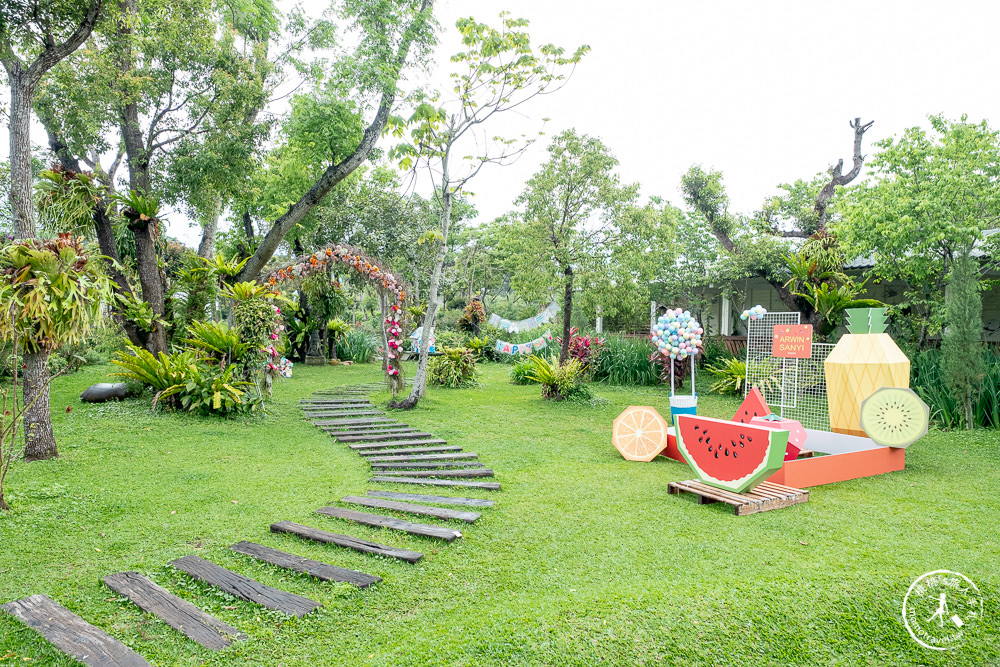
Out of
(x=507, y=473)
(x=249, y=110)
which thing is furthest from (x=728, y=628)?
(x=249, y=110)

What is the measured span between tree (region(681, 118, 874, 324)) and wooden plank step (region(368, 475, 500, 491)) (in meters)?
10.1

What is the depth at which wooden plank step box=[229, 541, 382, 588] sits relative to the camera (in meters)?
3.31

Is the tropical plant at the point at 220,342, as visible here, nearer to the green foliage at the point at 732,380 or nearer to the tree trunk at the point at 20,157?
the tree trunk at the point at 20,157

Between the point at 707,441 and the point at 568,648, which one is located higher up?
the point at 707,441

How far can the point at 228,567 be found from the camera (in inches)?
138

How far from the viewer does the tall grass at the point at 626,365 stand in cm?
1338

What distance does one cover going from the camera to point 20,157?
18.9 ft

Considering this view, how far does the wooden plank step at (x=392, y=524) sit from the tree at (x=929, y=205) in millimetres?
8003

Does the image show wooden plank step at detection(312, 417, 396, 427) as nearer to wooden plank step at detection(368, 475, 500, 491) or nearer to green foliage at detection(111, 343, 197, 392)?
green foliage at detection(111, 343, 197, 392)

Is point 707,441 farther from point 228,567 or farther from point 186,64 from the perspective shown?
point 186,64

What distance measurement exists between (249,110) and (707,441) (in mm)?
9501

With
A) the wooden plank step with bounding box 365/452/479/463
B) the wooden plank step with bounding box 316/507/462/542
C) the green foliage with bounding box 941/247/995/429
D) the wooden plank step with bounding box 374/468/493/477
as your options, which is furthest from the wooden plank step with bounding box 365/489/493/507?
the green foliage with bounding box 941/247/995/429

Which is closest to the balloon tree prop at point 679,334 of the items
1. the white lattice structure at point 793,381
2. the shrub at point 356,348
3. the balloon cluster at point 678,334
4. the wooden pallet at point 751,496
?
the balloon cluster at point 678,334

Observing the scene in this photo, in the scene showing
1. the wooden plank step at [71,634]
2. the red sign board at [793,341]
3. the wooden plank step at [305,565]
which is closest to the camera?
the wooden plank step at [71,634]
